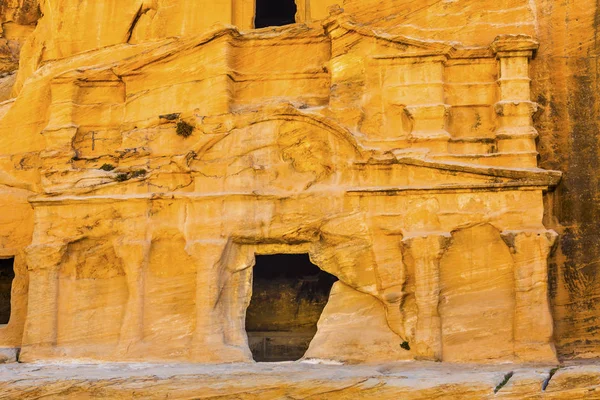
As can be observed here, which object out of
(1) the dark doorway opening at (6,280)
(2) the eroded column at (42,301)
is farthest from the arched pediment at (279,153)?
(1) the dark doorway opening at (6,280)

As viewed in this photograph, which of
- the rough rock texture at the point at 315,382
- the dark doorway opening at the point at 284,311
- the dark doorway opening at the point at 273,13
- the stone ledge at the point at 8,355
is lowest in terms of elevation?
the rough rock texture at the point at 315,382

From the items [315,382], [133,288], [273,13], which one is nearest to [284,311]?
[133,288]

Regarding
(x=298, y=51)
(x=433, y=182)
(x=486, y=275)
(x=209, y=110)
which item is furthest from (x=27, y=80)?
(x=486, y=275)

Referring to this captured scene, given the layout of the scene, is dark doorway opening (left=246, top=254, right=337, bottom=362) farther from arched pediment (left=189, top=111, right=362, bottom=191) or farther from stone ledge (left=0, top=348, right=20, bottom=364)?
stone ledge (left=0, top=348, right=20, bottom=364)

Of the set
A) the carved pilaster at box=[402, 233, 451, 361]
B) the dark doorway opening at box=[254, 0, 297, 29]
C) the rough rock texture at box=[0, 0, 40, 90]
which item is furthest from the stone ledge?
the dark doorway opening at box=[254, 0, 297, 29]

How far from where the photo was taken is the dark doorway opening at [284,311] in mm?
19812

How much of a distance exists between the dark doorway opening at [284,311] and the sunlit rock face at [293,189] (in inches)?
121

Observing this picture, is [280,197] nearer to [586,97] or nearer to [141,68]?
[141,68]

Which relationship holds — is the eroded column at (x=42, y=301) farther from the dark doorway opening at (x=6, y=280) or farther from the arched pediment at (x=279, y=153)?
the arched pediment at (x=279, y=153)

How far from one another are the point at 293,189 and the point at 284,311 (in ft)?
16.8

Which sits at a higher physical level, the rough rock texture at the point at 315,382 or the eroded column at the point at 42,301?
the eroded column at the point at 42,301

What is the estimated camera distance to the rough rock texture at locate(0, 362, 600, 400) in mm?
12664

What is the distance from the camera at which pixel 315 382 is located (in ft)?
44.2

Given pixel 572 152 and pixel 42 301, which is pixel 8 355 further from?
pixel 572 152
